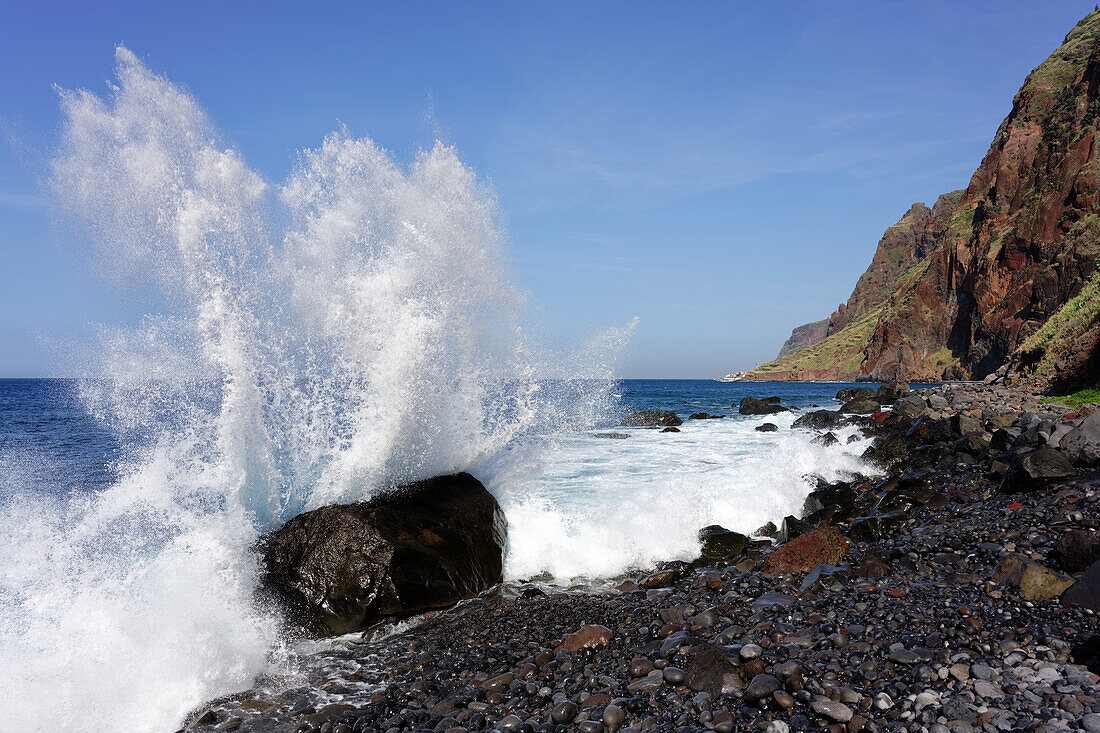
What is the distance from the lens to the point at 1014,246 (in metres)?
79.3

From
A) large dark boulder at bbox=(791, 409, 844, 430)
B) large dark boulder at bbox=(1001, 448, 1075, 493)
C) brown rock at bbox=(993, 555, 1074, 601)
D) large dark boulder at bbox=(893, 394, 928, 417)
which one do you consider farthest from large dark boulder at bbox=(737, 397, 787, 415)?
brown rock at bbox=(993, 555, 1074, 601)

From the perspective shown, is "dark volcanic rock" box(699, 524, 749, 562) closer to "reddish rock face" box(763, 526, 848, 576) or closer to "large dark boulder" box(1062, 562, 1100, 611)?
"reddish rock face" box(763, 526, 848, 576)

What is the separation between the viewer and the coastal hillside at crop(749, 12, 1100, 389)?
6456 centimetres

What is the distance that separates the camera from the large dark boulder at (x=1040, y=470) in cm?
756

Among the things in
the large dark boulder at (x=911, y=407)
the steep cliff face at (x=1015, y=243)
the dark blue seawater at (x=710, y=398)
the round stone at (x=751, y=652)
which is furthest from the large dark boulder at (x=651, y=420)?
the steep cliff face at (x=1015, y=243)

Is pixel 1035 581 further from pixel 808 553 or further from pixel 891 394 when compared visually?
pixel 891 394

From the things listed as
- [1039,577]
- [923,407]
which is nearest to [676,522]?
[1039,577]

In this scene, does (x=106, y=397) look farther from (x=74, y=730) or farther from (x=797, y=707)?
(x=797, y=707)

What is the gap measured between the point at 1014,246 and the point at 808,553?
98.4 meters

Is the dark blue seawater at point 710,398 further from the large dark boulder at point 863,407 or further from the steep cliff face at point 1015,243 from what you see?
the steep cliff face at point 1015,243

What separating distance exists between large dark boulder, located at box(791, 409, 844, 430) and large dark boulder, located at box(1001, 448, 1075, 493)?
2021 centimetres

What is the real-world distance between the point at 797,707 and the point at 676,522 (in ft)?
20.6

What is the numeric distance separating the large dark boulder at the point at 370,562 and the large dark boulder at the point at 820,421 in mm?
24340

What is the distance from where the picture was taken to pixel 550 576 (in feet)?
28.3
